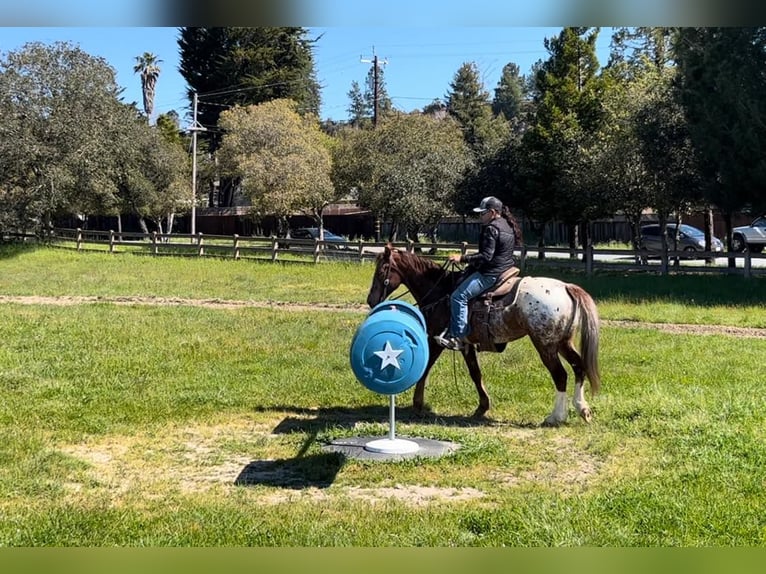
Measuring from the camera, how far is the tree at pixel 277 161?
1449 inches

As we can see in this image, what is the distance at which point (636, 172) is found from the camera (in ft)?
85.8

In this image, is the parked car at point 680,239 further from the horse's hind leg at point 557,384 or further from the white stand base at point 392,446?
the white stand base at point 392,446

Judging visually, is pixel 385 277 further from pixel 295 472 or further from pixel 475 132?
pixel 475 132

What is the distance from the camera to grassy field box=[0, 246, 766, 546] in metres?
4.73

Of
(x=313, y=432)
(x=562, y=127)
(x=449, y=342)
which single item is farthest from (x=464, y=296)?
(x=562, y=127)

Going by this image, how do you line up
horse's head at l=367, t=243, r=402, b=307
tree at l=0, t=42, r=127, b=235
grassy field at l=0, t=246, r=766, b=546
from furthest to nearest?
tree at l=0, t=42, r=127, b=235 < horse's head at l=367, t=243, r=402, b=307 < grassy field at l=0, t=246, r=766, b=546

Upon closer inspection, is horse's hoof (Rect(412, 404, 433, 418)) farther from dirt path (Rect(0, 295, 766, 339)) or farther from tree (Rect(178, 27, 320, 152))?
tree (Rect(178, 27, 320, 152))

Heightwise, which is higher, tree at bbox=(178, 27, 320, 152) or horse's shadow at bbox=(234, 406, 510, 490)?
tree at bbox=(178, 27, 320, 152)

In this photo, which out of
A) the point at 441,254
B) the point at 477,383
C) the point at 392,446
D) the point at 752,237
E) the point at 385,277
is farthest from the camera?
the point at 752,237

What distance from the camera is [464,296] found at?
302 inches

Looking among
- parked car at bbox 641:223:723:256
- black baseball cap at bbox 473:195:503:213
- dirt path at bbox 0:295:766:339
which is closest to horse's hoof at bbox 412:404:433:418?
black baseball cap at bbox 473:195:503:213

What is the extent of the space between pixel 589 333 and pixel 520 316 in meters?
0.68

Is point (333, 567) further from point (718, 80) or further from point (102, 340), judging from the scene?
point (718, 80)

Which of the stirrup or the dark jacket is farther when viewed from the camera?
the stirrup
